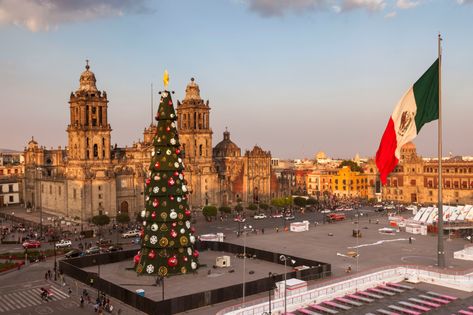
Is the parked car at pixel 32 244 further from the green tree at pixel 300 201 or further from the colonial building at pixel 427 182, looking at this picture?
the colonial building at pixel 427 182

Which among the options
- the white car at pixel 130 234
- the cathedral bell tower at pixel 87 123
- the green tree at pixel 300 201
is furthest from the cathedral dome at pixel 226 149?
the white car at pixel 130 234

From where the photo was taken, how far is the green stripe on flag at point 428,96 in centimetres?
3884

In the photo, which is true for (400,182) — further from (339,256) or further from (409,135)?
(409,135)

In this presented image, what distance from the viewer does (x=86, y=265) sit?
2064 inches

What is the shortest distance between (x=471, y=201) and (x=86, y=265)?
9249cm

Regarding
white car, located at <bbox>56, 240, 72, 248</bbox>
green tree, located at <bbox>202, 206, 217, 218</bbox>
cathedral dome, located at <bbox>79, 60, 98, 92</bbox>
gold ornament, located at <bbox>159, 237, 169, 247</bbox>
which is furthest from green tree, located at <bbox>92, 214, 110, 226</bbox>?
gold ornament, located at <bbox>159, 237, 169, 247</bbox>

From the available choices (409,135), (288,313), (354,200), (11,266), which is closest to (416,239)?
(409,135)

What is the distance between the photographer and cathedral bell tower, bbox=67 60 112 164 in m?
90.8

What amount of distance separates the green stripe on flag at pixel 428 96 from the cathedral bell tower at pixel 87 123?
64.6 meters

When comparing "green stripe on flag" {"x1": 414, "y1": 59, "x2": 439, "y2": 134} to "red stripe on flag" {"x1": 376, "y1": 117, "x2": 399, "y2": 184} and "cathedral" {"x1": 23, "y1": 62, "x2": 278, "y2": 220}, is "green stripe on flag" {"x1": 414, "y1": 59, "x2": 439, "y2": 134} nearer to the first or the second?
"red stripe on flag" {"x1": 376, "y1": 117, "x2": 399, "y2": 184}

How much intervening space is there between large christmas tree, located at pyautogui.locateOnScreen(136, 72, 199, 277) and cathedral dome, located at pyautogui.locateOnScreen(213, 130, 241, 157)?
87.7m

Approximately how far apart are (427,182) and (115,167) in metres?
72.3

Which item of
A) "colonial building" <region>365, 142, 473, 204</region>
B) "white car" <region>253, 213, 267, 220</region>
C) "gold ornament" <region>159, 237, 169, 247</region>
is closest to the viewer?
"gold ornament" <region>159, 237, 169, 247</region>

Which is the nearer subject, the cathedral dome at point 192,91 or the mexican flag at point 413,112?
the mexican flag at point 413,112
